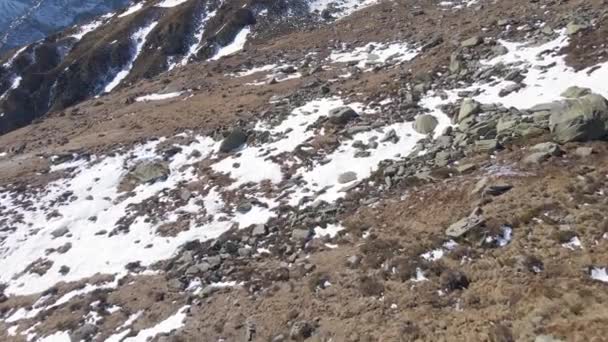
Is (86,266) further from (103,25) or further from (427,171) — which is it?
(103,25)

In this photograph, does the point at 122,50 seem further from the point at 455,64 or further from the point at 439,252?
the point at 439,252

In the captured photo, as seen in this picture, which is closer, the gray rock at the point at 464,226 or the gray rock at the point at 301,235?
the gray rock at the point at 464,226

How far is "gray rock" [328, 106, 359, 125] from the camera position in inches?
1219

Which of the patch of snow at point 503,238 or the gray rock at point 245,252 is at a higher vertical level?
the patch of snow at point 503,238

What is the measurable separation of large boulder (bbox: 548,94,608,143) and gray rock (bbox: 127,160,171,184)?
23.3 m

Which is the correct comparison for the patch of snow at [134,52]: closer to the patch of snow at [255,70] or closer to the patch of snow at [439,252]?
the patch of snow at [255,70]

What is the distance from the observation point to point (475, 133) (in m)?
23.7

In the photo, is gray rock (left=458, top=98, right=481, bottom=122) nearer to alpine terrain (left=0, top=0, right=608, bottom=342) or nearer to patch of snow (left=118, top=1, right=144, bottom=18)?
alpine terrain (left=0, top=0, right=608, bottom=342)

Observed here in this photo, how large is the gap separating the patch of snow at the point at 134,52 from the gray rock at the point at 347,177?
108247 mm

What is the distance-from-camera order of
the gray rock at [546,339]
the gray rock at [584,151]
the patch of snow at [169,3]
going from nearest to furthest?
the gray rock at [546,339]
the gray rock at [584,151]
the patch of snow at [169,3]

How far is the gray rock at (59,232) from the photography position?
29350 millimetres

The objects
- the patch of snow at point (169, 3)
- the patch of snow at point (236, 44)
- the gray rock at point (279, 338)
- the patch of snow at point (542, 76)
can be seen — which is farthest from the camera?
the patch of snow at point (169, 3)

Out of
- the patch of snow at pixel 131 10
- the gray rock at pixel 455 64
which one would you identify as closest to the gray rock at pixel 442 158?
the gray rock at pixel 455 64

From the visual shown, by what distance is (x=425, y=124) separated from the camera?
2680 cm
